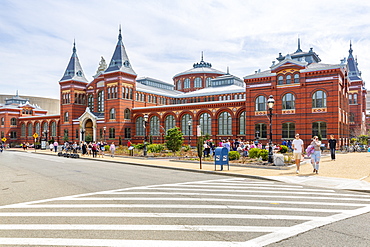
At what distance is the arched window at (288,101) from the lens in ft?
118

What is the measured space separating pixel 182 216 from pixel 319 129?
103 ft

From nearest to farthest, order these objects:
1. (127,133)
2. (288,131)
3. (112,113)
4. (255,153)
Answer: (255,153) < (288,131) < (112,113) < (127,133)

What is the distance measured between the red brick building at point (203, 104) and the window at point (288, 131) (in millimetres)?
103

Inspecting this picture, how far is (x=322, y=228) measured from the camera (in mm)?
6039

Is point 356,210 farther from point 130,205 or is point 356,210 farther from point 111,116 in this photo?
point 111,116

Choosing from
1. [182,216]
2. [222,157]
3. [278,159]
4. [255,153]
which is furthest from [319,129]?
[182,216]

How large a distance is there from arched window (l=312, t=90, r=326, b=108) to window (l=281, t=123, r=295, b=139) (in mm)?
3475

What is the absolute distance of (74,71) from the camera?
5919 centimetres

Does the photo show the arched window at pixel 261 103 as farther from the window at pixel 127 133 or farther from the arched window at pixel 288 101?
the window at pixel 127 133

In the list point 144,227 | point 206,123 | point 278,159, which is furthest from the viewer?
point 206,123

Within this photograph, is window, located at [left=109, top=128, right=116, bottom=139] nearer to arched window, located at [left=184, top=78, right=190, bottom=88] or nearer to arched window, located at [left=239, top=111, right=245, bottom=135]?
arched window, located at [left=239, top=111, right=245, bottom=135]

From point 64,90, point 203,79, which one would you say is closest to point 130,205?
point 64,90

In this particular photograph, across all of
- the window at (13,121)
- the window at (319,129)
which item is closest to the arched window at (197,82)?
the window at (319,129)

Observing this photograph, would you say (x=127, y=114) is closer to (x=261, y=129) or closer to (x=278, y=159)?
(x=261, y=129)
